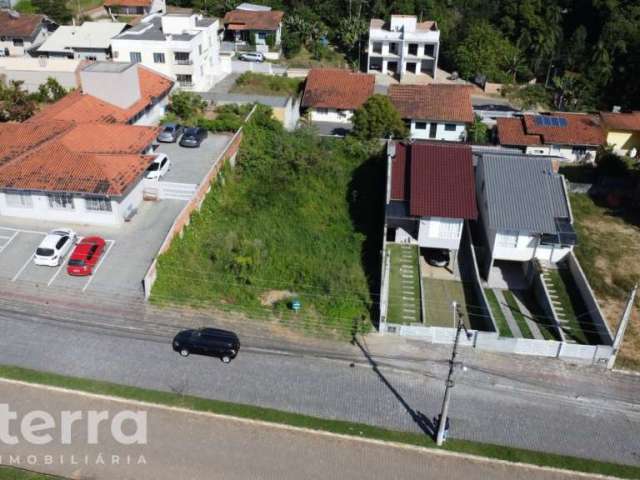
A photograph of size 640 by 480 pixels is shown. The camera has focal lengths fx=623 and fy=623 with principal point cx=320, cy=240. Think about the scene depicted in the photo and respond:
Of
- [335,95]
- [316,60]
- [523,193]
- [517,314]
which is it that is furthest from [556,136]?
[316,60]

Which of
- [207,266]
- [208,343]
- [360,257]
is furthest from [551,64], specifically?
[208,343]

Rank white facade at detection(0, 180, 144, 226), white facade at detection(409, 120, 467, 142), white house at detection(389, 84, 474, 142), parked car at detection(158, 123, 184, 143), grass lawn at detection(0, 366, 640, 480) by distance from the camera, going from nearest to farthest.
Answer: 1. grass lawn at detection(0, 366, 640, 480)
2. white facade at detection(0, 180, 144, 226)
3. parked car at detection(158, 123, 184, 143)
4. white house at detection(389, 84, 474, 142)
5. white facade at detection(409, 120, 467, 142)

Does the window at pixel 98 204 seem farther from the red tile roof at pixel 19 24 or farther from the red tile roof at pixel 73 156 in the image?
the red tile roof at pixel 19 24

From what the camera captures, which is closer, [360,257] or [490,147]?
[360,257]

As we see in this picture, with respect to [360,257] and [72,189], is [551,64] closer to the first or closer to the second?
[360,257]

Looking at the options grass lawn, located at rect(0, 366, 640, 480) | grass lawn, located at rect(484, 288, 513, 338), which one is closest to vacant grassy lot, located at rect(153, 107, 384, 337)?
grass lawn, located at rect(0, 366, 640, 480)

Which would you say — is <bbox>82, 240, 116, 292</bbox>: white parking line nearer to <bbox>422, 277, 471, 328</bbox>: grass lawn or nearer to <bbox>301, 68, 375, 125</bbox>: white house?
<bbox>422, 277, 471, 328</bbox>: grass lawn

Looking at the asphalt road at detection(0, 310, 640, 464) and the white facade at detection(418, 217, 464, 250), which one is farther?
the white facade at detection(418, 217, 464, 250)

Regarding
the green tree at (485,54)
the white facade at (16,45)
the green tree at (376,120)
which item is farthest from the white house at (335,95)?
the white facade at (16,45)
